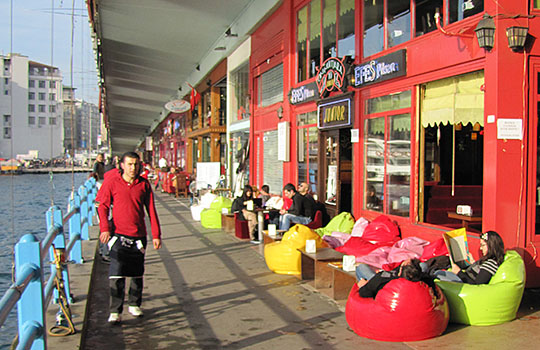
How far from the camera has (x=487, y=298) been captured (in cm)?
575

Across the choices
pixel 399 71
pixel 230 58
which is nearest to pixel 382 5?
pixel 399 71

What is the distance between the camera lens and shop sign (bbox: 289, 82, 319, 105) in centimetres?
1276

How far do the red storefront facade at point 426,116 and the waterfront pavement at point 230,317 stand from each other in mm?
1737

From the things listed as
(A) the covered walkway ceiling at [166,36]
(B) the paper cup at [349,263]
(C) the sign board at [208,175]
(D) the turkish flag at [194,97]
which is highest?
(A) the covered walkway ceiling at [166,36]

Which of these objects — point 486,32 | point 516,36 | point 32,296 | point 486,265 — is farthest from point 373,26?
point 32,296

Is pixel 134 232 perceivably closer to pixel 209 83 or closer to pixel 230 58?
pixel 230 58

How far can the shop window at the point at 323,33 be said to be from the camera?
1141 centimetres

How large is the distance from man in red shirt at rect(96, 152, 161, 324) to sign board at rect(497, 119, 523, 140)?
4.72 meters

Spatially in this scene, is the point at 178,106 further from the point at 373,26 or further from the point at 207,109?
the point at 373,26

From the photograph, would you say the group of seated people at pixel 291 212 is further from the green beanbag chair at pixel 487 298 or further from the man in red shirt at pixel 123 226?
the green beanbag chair at pixel 487 298

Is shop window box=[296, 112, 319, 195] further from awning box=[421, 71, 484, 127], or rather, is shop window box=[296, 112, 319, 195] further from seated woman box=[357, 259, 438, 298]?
seated woman box=[357, 259, 438, 298]

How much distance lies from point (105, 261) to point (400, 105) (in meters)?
6.05

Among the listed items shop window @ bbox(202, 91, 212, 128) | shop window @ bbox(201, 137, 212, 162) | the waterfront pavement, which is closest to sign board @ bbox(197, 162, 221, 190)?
shop window @ bbox(202, 91, 212, 128)

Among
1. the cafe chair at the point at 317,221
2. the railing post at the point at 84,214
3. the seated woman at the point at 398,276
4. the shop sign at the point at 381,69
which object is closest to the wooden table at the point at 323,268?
the seated woman at the point at 398,276
